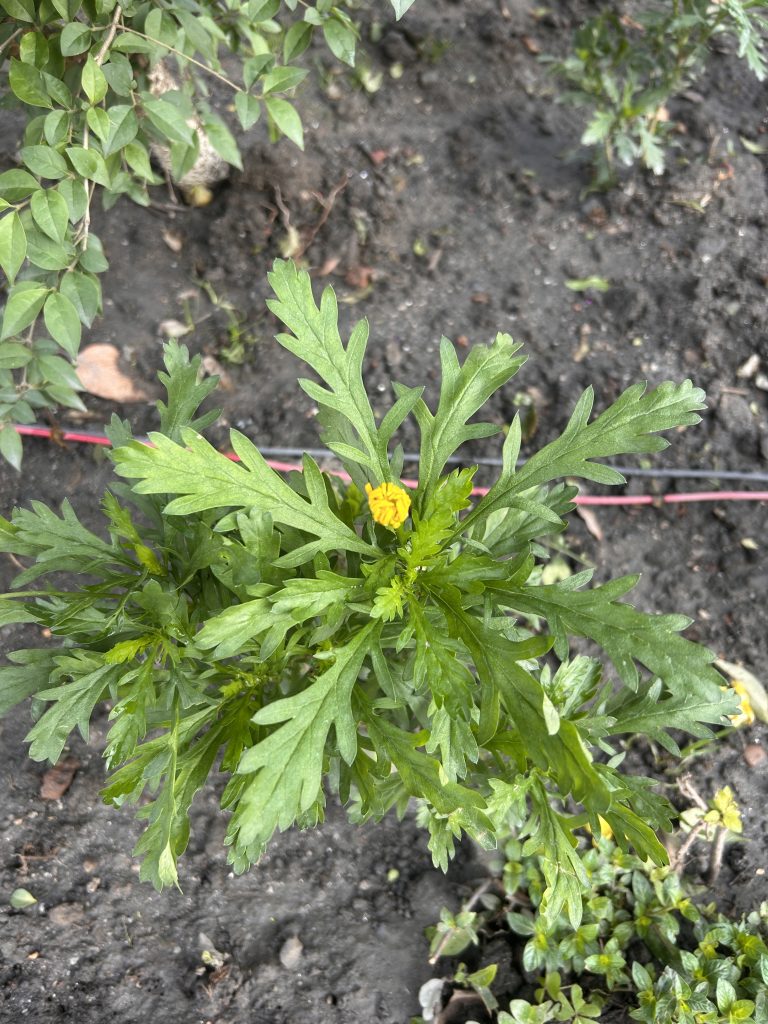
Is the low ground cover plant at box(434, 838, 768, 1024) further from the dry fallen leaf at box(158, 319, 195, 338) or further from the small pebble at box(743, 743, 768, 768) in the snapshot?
the dry fallen leaf at box(158, 319, 195, 338)

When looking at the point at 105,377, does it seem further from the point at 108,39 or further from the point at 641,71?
the point at 641,71

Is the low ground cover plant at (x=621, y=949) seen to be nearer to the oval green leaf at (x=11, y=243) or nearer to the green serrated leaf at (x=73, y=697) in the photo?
the green serrated leaf at (x=73, y=697)

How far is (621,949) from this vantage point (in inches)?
81.1

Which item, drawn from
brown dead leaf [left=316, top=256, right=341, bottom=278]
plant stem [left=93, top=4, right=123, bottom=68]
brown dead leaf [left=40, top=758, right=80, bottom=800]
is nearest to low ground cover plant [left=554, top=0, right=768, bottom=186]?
brown dead leaf [left=316, top=256, right=341, bottom=278]

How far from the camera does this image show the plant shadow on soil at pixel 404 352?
2.02 meters

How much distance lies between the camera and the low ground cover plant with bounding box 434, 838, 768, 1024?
187 centimetres

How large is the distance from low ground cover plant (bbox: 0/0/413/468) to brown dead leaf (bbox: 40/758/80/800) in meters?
0.80

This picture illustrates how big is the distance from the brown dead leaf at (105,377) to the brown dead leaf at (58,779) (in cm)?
115

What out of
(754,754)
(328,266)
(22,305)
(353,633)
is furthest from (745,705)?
(22,305)

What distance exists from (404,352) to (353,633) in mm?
1478

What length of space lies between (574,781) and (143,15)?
1.79m

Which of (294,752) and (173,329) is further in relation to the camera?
(173,329)

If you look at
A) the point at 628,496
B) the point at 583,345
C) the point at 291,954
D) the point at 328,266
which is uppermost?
the point at 328,266

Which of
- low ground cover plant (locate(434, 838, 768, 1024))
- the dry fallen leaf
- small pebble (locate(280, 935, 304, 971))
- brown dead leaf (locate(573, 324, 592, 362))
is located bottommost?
small pebble (locate(280, 935, 304, 971))
